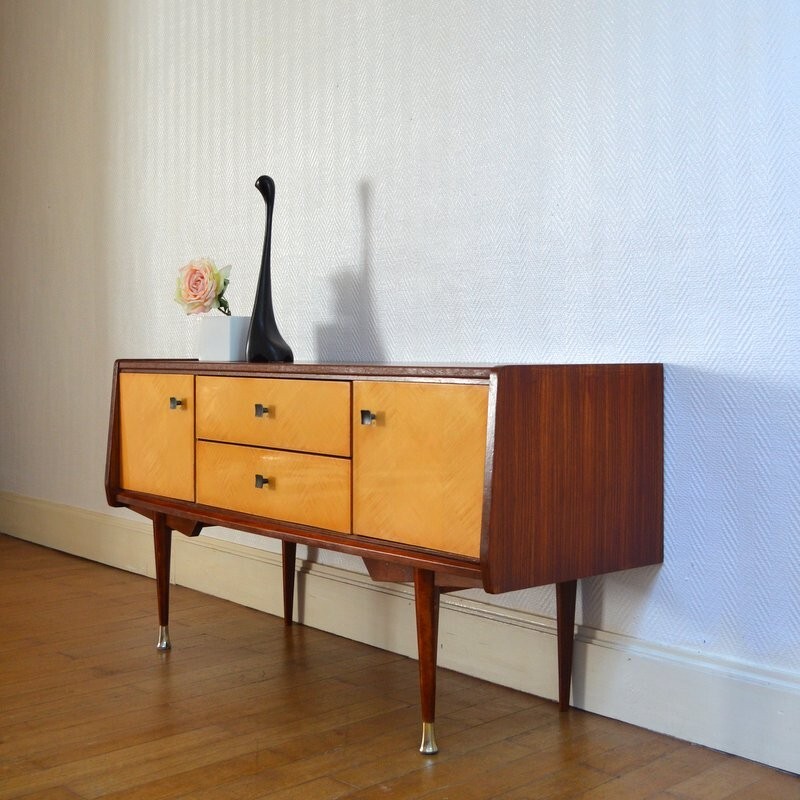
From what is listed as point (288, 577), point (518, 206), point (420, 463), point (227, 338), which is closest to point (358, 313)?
point (227, 338)

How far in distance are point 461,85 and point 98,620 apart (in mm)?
1695

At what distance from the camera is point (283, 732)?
195 centimetres

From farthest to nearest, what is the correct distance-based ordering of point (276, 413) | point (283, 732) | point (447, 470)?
point (276, 413), point (283, 732), point (447, 470)

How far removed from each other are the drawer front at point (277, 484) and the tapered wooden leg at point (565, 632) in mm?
440

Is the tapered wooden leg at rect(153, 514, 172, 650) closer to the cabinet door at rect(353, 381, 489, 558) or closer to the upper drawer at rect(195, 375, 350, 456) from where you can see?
the upper drawer at rect(195, 375, 350, 456)

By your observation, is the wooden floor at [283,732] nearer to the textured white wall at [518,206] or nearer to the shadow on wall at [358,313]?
the textured white wall at [518,206]

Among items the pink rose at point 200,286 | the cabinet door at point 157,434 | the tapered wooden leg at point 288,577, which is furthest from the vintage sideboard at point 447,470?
the tapered wooden leg at point 288,577

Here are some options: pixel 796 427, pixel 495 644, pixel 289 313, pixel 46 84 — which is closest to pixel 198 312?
pixel 289 313

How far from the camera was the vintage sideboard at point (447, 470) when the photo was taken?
1714 millimetres

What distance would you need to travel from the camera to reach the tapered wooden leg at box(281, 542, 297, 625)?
2.71 metres

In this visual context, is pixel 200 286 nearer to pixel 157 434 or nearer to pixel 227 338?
pixel 227 338

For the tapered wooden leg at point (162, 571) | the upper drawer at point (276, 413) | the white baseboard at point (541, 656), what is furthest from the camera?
the tapered wooden leg at point (162, 571)

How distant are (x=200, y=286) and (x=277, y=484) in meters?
0.60

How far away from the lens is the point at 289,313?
285 cm
